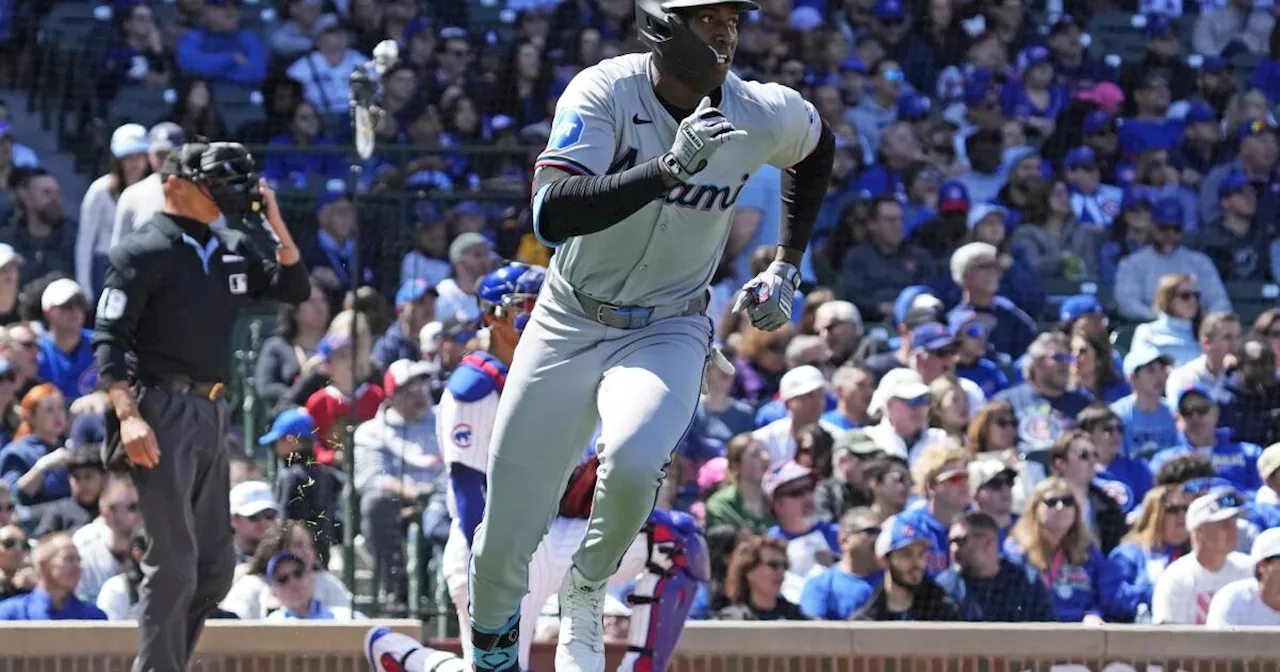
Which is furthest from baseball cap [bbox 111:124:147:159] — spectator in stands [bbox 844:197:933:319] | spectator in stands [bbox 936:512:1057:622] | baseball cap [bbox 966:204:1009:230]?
spectator in stands [bbox 936:512:1057:622]

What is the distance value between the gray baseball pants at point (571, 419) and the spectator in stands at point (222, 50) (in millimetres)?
7235

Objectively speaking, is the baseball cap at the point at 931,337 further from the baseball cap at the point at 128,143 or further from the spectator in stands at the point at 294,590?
the baseball cap at the point at 128,143

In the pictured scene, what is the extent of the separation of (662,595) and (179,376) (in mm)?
1540

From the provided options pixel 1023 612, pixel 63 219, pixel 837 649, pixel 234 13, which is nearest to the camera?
pixel 837 649

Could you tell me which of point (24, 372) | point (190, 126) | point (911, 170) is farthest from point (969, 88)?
point (24, 372)

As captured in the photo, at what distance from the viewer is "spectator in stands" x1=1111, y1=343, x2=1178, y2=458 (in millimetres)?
9148

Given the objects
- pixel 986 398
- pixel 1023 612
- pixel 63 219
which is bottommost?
pixel 1023 612

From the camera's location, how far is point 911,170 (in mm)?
11250

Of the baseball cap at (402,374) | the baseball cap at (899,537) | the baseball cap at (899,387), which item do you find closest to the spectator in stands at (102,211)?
the baseball cap at (402,374)

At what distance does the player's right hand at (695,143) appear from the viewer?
170 inches

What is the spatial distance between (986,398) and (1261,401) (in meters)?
1.23

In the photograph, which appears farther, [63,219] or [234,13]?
[234,13]

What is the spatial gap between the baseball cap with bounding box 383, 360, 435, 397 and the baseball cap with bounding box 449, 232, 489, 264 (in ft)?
3.66

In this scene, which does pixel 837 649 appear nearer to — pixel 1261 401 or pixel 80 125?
pixel 1261 401
